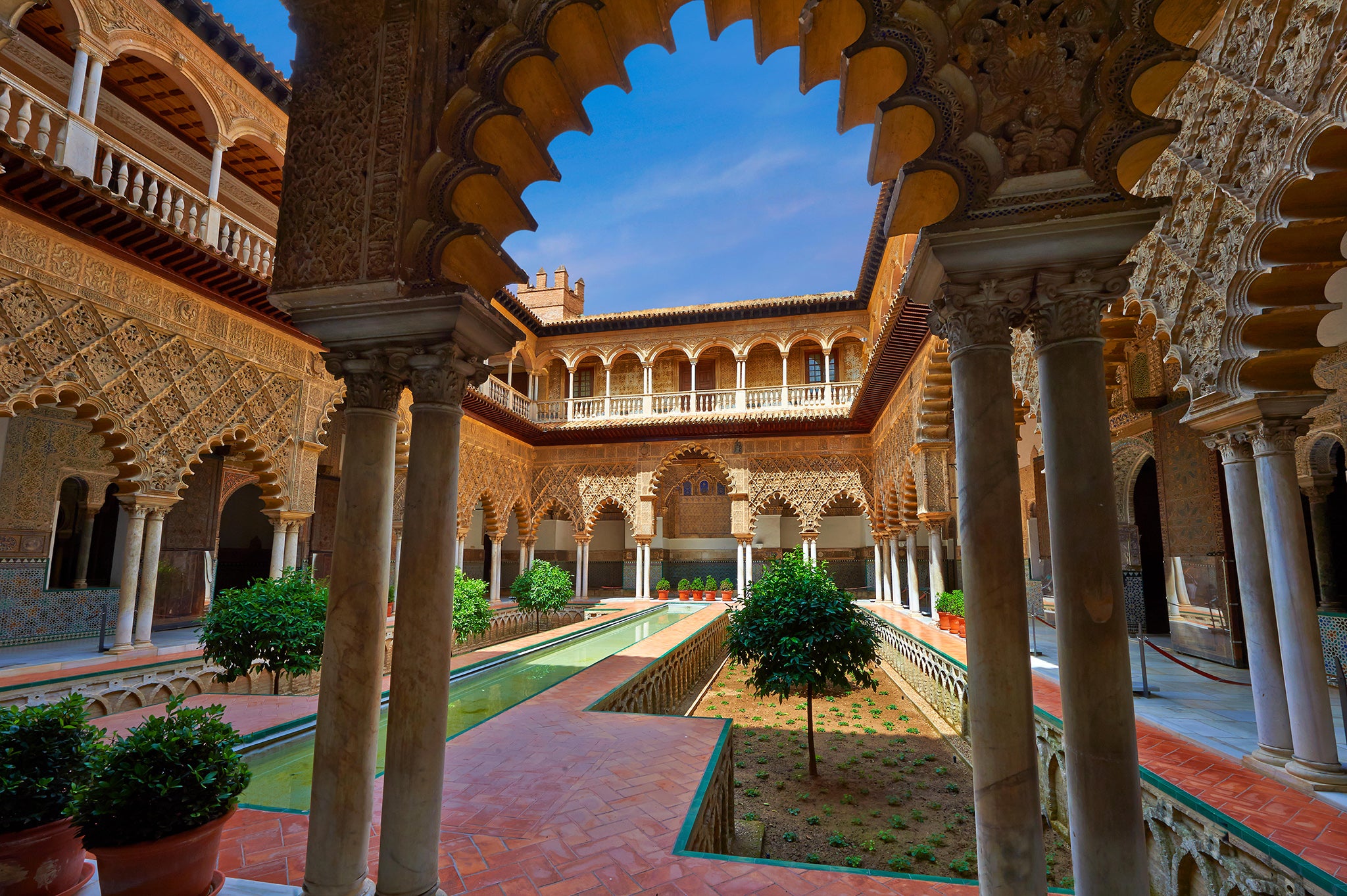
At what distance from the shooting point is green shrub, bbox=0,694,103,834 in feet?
7.91

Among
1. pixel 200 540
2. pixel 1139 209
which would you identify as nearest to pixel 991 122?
pixel 1139 209

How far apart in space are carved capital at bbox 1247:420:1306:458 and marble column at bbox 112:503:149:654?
11365 mm

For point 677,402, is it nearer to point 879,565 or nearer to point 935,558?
point 879,565

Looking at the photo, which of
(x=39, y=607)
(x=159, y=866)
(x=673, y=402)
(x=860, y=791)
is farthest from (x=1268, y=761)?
(x=673, y=402)

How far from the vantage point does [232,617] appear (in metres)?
6.36

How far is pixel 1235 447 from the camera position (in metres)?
4.59

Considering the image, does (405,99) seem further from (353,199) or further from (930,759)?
(930,759)

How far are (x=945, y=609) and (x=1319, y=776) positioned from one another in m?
7.45

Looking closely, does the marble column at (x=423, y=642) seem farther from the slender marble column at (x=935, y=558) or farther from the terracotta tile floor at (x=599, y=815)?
the slender marble column at (x=935, y=558)

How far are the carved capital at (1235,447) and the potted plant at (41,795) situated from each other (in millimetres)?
6758

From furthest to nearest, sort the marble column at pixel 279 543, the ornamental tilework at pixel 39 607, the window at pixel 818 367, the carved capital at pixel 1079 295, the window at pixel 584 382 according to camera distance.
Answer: the window at pixel 584 382 → the window at pixel 818 367 → the marble column at pixel 279 543 → the ornamental tilework at pixel 39 607 → the carved capital at pixel 1079 295

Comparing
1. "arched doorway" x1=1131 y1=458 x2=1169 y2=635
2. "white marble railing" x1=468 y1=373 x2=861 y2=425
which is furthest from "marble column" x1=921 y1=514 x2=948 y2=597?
"white marble railing" x1=468 y1=373 x2=861 y2=425

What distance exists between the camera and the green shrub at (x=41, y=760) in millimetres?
2410

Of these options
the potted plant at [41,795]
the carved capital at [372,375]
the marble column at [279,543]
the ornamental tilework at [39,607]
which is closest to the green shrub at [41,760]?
the potted plant at [41,795]
